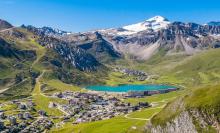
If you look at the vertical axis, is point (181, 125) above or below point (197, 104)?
below

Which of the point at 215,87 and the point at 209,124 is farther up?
the point at 215,87

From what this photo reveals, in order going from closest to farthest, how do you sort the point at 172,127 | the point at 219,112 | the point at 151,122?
the point at 219,112 < the point at 172,127 < the point at 151,122

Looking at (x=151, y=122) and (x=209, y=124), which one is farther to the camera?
(x=151, y=122)

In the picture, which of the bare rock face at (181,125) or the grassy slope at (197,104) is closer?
the grassy slope at (197,104)

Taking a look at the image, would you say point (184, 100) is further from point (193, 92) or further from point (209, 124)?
point (209, 124)

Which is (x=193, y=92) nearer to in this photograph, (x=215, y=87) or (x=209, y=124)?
(x=215, y=87)

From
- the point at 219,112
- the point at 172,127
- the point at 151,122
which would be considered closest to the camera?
the point at 219,112

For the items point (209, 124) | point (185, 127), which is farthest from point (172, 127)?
point (209, 124)

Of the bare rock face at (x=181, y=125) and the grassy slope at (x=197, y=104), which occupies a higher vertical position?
the grassy slope at (x=197, y=104)
